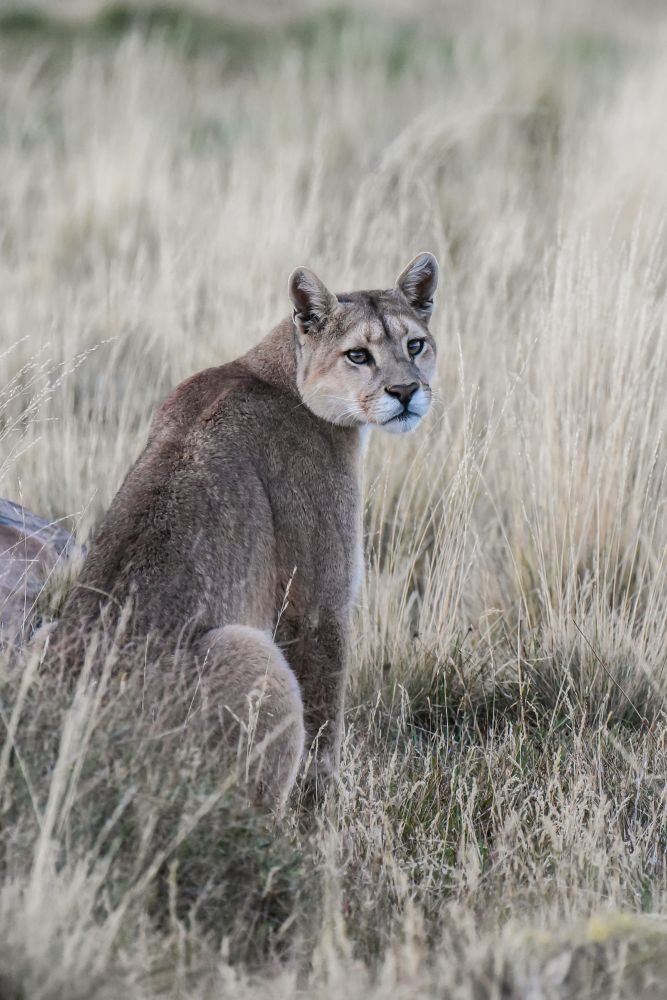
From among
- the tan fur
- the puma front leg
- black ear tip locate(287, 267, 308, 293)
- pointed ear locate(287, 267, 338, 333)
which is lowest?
the puma front leg

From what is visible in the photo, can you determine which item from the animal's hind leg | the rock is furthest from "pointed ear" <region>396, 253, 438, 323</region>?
the animal's hind leg

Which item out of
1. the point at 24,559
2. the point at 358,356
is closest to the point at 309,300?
the point at 358,356

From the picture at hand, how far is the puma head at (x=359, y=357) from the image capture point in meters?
4.54

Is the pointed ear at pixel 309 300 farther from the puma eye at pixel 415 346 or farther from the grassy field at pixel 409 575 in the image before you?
the grassy field at pixel 409 575

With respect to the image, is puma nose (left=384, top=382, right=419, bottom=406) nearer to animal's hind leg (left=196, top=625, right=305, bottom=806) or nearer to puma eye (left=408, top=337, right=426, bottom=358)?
puma eye (left=408, top=337, right=426, bottom=358)

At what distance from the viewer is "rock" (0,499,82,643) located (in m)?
4.38

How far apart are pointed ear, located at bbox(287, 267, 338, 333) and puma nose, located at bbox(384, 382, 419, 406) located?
0.36 m

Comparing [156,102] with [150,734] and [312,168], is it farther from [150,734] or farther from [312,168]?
[150,734]

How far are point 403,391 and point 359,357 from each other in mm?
211

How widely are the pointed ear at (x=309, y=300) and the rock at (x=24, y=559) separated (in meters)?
1.09

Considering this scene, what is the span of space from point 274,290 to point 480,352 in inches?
54.9

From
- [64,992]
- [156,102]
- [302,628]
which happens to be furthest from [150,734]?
[156,102]

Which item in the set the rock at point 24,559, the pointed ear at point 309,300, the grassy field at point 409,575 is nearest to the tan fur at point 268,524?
the pointed ear at point 309,300

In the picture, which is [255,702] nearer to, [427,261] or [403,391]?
[403,391]
